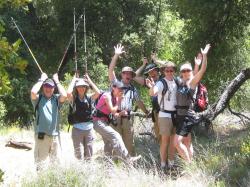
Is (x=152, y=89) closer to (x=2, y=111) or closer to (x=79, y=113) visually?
(x=79, y=113)

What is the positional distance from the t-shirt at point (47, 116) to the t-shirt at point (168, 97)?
1522 millimetres

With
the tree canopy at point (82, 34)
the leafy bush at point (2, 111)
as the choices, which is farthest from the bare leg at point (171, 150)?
the leafy bush at point (2, 111)

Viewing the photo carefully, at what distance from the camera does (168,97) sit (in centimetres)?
753

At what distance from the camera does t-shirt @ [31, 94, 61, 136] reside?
23.1ft

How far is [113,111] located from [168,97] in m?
0.87

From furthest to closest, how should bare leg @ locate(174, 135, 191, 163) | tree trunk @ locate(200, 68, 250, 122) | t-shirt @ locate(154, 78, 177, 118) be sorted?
tree trunk @ locate(200, 68, 250, 122)
t-shirt @ locate(154, 78, 177, 118)
bare leg @ locate(174, 135, 191, 163)

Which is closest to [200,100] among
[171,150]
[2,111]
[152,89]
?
[152,89]

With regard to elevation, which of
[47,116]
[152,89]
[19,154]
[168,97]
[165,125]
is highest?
[152,89]

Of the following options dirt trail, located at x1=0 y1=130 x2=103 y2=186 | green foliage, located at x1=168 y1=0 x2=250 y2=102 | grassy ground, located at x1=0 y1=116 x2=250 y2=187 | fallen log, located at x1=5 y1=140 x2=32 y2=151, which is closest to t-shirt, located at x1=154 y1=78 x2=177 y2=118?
grassy ground, located at x1=0 y1=116 x2=250 y2=187

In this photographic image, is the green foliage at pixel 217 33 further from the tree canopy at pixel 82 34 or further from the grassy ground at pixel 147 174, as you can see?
the grassy ground at pixel 147 174

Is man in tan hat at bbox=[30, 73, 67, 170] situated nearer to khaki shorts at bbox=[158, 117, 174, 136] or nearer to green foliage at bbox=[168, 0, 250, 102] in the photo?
khaki shorts at bbox=[158, 117, 174, 136]

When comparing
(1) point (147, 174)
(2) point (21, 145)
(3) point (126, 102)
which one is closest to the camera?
(1) point (147, 174)

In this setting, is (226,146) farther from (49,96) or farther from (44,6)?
(44,6)

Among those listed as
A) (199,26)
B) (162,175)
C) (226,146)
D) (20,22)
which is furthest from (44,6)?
(162,175)
